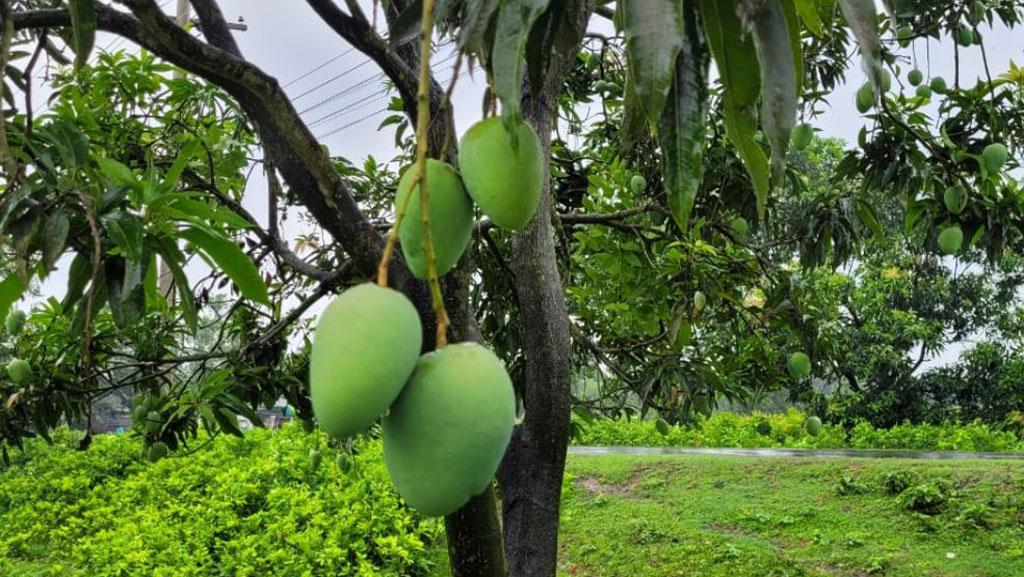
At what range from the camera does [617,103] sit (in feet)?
9.86

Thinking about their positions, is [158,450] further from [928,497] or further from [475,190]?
[928,497]

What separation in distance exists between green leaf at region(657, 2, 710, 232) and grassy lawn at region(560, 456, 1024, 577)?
4304mm

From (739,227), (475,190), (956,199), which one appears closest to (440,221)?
(475,190)

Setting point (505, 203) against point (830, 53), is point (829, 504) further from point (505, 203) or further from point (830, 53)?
point (505, 203)

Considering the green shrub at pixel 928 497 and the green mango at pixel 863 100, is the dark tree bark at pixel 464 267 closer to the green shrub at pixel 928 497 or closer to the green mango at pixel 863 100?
the green mango at pixel 863 100

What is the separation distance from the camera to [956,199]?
87.5 inches

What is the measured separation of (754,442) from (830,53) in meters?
8.40

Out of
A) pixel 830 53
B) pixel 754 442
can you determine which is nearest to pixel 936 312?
pixel 754 442

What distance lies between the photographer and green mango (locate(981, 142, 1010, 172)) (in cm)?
227

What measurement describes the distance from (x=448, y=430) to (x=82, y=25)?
72 centimetres

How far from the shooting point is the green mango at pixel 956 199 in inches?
87.4

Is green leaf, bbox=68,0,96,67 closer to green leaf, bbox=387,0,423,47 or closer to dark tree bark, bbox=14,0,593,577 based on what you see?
dark tree bark, bbox=14,0,593,577

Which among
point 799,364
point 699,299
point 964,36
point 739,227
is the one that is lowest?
point 799,364

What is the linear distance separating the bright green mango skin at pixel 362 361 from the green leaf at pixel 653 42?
22 cm
